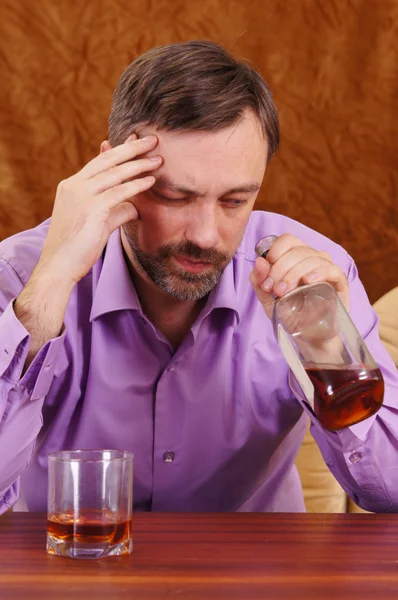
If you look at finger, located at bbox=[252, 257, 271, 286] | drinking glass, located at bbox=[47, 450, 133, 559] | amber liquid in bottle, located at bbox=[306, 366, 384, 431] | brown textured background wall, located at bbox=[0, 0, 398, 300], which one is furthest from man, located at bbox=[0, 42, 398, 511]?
brown textured background wall, located at bbox=[0, 0, 398, 300]

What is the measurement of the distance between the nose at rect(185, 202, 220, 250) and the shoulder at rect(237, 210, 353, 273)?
0.27 metres

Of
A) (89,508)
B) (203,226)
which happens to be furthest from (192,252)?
(89,508)

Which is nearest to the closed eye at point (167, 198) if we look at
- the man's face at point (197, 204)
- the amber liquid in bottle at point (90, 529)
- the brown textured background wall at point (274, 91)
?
the man's face at point (197, 204)

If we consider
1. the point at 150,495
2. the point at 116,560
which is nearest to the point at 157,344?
the point at 150,495

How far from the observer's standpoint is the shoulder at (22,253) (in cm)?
132

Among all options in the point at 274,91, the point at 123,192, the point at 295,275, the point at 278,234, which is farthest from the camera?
the point at 274,91

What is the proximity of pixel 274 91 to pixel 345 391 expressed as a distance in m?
1.30

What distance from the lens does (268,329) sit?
4.67ft

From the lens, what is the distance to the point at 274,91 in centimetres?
209

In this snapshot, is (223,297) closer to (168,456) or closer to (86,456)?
(168,456)

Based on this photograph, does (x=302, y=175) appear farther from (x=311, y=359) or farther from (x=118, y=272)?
(x=311, y=359)

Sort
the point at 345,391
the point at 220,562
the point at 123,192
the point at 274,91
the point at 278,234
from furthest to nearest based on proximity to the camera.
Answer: the point at 274,91 → the point at 278,234 → the point at 123,192 → the point at 345,391 → the point at 220,562

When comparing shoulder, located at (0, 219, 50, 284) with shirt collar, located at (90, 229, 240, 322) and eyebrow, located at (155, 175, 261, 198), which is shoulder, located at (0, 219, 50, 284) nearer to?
shirt collar, located at (90, 229, 240, 322)

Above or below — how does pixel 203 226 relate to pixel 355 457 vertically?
above
